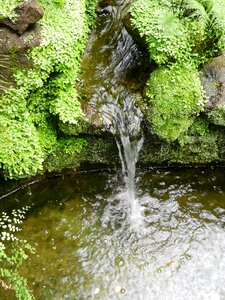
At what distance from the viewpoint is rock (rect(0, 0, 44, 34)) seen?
200 inches

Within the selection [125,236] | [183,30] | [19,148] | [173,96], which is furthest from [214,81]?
[19,148]

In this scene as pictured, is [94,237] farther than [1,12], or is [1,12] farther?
[94,237]

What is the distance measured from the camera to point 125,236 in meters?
5.50

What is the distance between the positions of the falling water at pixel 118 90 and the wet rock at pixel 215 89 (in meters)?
1.09

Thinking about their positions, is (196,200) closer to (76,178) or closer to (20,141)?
(76,178)

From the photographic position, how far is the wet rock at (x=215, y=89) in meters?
5.67

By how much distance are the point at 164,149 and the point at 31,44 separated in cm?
263

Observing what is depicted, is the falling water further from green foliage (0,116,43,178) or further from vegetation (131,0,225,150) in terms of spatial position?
green foliage (0,116,43,178)

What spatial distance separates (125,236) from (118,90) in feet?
7.54

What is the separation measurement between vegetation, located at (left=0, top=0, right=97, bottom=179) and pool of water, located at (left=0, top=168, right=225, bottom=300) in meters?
0.71

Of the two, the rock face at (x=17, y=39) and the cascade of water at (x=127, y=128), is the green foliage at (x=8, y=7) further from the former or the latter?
the cascade of water at (x=127, y=128)

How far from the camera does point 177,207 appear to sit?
19.2 ft

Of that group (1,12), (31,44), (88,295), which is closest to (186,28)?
(31,44)

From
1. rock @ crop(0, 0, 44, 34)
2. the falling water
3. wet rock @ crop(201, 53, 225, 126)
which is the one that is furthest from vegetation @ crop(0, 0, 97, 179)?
wet rock @ crop(201, 53, 225, 126)
